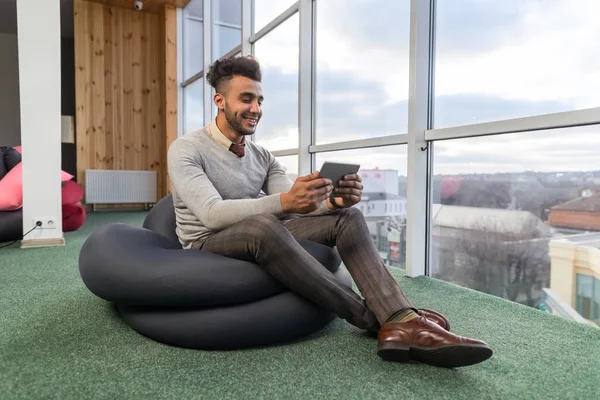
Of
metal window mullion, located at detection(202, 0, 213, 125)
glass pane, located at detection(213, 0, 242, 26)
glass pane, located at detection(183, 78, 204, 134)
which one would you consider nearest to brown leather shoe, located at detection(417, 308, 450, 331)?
glass pane, located at detection(213, 0, 242, 26)

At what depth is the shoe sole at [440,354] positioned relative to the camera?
47.6 inches

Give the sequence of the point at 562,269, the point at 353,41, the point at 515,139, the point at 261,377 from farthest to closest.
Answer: the point at 353,41, the point at 515,139, the point at 562,269, the point at 261,377

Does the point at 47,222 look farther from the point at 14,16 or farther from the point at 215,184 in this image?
the point at 14,16

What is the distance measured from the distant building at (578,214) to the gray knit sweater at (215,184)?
1.03 metres

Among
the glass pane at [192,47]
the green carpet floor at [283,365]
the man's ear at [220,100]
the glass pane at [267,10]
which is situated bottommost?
the green carpet floor at [283,365]

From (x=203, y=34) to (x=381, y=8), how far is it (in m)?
3.46

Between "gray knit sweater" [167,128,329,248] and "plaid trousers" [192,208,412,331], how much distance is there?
6 centimetres

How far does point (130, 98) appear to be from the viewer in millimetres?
6883

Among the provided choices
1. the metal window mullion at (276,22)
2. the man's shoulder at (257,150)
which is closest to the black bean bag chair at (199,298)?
the man's shoulder at (257,150)

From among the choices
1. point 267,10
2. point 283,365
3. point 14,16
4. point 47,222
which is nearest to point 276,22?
point 267,10

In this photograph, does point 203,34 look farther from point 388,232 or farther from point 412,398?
point 412,398

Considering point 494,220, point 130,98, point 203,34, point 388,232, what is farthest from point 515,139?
point 130,98

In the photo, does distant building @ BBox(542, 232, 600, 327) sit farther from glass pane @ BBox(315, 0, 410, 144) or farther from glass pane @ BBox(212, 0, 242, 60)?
glass pane @ BBox(212, 0, 242, 60)

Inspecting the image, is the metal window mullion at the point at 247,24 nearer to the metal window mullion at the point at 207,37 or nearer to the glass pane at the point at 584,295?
the metal window mullion at the point at 207,37
